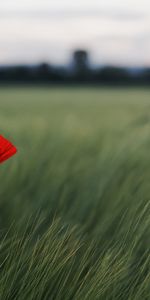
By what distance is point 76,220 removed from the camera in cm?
94

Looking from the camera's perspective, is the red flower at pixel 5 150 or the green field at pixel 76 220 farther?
the green field at pixel 76 220

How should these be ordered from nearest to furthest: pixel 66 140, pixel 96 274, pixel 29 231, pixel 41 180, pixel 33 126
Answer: pixel 96 274 < pixel 29 231 < pixel 41 180 < pixel 66 140 < pixel 33 126

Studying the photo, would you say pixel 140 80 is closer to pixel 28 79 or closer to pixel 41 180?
pixel 28 79

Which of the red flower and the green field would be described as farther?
the green field

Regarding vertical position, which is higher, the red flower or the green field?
the red flower

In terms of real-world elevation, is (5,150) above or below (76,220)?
above

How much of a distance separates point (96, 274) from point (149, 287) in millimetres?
78

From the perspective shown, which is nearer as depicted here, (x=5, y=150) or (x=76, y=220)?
(x=5, y=150)

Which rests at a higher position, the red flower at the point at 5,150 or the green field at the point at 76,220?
the red flower at the point at 5,150

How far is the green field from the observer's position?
2.68ft

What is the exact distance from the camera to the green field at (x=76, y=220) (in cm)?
82

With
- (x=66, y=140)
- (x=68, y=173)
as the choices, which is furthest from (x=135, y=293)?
(x=66, y=140)

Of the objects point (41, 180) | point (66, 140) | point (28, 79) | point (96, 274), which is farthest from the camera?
point (28, 79)

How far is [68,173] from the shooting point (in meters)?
1.06
